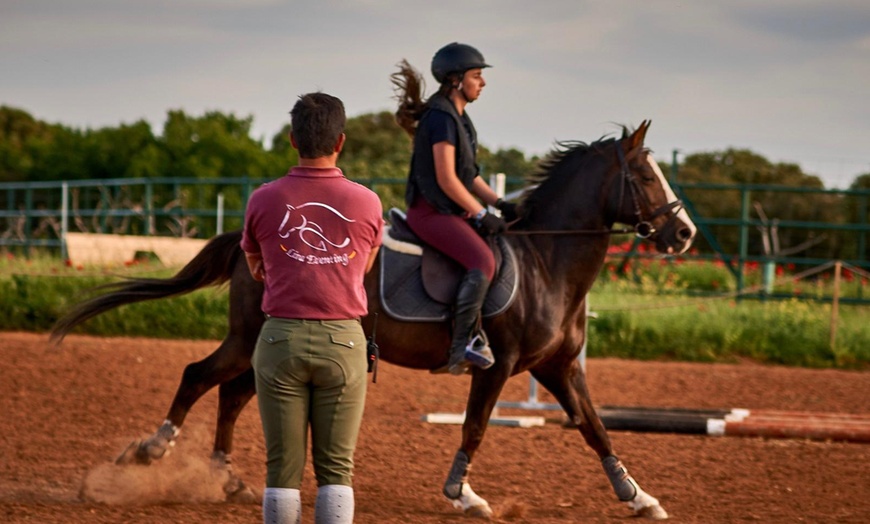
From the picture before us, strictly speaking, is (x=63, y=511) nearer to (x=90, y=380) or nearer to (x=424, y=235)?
(x=424, y=235)

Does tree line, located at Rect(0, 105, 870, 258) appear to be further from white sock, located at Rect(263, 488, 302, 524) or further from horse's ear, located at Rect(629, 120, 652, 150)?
white sock, located at Rect(263, 488, 302, 524)

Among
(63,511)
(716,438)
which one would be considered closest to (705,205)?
(716,438)

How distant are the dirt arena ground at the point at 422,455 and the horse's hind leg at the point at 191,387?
0.39 feet

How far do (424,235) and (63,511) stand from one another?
2447 mm

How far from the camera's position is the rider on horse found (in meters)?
6.18

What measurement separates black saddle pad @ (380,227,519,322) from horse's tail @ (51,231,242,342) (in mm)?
928

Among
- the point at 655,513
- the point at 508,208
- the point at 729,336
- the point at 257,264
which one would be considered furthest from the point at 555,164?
the point at 729,336

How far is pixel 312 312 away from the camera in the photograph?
3.77 m

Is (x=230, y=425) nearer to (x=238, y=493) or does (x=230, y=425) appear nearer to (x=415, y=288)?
(x=238, y=493)

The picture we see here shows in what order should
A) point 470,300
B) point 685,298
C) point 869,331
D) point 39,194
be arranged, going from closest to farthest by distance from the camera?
point 470,300
point 869,331
point 685,298
point 39,194

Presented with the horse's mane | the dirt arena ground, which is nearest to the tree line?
the dirt arena ground

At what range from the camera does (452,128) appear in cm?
618

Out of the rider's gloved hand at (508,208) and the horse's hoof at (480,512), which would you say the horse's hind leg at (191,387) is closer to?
the horse's hoof at (480,512)

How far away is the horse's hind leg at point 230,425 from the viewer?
6250 mm
